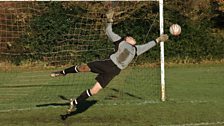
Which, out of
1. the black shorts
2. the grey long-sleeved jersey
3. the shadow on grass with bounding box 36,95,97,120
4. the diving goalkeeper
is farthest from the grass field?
the grey long-sleeved jersey

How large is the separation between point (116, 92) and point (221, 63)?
1460 cm

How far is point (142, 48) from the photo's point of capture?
1260 centimetres

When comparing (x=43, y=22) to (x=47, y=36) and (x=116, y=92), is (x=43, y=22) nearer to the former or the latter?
(x=47, y=36)

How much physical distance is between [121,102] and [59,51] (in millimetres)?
7311

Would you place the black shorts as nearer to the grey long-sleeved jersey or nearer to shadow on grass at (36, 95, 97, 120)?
the grey long-sleeved jersey

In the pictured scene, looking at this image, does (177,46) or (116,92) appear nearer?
(116,92)

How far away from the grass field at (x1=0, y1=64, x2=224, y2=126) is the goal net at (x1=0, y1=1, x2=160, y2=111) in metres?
0.04

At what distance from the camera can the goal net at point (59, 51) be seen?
1823 centimetres

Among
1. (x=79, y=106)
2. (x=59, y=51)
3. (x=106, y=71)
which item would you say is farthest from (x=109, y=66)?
(x=59, y=51)

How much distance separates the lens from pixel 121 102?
1538 centimetres

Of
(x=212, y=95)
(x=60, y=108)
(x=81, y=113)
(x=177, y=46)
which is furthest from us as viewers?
(x=177, y=46)

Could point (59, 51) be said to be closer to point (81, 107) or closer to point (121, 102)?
point (121, 102)

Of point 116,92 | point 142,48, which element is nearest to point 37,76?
point 116,92

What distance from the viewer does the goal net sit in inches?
718
